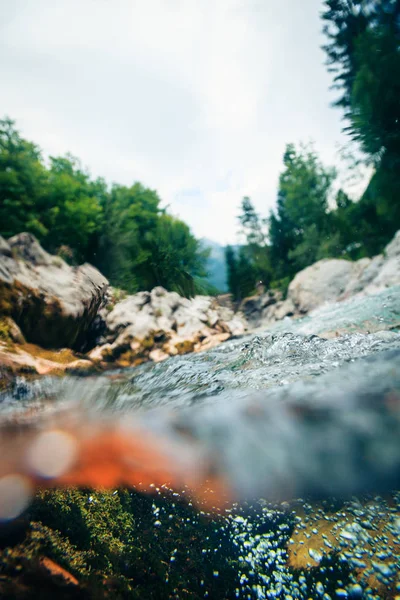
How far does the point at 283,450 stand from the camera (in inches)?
160

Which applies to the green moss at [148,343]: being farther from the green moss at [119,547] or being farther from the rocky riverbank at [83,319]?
the green moss at [119,547]

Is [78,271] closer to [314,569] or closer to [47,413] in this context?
[47,413]

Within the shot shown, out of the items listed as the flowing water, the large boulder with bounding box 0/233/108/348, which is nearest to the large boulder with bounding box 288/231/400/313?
the flowing water

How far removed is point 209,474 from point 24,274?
17.8 ft

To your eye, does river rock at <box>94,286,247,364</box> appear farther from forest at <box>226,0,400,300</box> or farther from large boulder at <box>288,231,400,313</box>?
forest at <box>226,0,400,300</box>

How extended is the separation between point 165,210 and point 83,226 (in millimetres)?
7288

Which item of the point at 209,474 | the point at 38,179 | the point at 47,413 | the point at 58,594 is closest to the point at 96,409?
the point at 47,413

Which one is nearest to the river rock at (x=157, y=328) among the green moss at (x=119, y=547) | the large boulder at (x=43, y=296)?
the large boulder at (x=43, y=296)

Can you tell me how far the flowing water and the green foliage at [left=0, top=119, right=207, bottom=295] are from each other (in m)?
5.04

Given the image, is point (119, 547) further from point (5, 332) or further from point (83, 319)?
point (83, 319)

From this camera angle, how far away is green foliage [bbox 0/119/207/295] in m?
8.23

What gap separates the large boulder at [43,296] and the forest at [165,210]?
1695 mm

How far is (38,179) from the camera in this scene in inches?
347

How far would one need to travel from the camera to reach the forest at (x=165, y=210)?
8.65 metres
